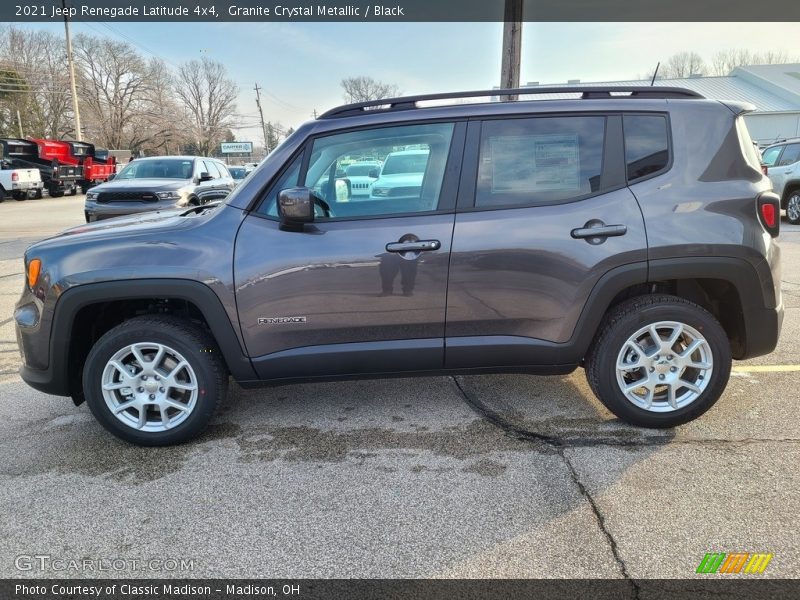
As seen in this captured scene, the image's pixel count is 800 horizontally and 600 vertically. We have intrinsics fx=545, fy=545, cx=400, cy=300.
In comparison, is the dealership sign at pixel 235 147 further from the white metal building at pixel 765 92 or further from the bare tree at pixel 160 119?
the white metal building at pixel 765 92

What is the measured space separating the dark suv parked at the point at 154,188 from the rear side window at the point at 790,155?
12.3 m

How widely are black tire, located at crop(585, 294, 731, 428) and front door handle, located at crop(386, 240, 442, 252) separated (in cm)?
115

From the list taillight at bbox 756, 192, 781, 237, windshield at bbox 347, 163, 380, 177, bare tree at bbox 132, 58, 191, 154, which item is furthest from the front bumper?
bare tree at bbox 132, 58, 191, 154

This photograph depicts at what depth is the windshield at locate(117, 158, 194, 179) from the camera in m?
11.1

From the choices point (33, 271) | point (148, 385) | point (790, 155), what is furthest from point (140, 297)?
point (790, 155)

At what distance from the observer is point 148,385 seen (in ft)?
10.3

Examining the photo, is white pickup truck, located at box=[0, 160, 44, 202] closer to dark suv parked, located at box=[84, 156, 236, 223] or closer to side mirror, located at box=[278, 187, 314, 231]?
dark suv parked, located at box=[84, 156, 236, 223]

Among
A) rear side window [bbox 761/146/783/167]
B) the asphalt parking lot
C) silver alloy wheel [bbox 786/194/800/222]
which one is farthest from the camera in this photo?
rear side window [bbox 761/146/783/167]

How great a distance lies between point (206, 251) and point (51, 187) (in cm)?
2837

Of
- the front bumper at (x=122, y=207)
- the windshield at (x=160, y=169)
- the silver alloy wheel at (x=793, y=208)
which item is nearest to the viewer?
the front bumper at (x=122, y=207)

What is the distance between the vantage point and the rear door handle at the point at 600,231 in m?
2.99

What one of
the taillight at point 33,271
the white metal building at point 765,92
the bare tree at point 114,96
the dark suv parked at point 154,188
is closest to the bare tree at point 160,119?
the bare tree at point 114,96

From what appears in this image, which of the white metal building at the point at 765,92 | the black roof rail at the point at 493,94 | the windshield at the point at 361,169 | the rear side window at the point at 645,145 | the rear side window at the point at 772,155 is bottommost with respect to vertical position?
the windshield at the point at 361,169

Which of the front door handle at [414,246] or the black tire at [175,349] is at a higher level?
the front door handle at [414,246]
